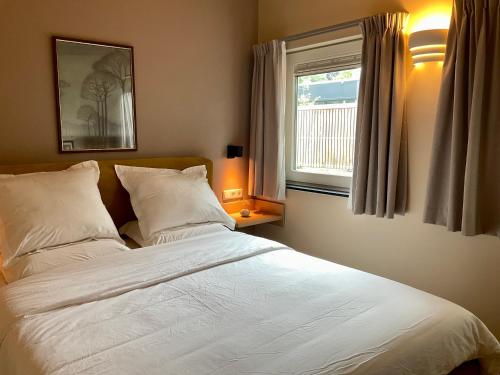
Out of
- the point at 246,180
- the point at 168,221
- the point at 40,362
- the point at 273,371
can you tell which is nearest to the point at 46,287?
the point at 40,362

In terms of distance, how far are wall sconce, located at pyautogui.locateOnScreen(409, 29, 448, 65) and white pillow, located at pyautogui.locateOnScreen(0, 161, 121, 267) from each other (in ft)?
6.66

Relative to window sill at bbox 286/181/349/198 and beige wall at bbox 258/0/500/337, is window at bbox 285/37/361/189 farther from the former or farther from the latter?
beige wall at bbox 258/0/500/337

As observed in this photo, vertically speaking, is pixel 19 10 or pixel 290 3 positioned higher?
pixel 290 3

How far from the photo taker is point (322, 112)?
3.09 meters

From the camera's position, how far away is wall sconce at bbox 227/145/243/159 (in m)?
3.29

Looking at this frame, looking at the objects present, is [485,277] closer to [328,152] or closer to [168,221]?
[328,152]

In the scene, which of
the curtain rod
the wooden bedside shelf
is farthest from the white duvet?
the curtain rod

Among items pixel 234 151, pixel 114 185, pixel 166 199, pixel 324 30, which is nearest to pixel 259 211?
pixel 234 151

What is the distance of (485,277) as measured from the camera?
2.23m

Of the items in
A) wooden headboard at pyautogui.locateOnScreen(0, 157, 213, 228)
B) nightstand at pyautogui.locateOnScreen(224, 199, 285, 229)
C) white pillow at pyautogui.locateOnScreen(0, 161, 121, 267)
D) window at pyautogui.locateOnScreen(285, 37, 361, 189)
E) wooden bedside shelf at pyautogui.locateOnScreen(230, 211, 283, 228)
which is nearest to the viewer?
white pillow at pyautogui.locateOnScreen(0, 161, 121, 267)

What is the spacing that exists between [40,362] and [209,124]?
231 centimetres

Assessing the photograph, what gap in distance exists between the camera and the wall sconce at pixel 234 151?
3.29 m

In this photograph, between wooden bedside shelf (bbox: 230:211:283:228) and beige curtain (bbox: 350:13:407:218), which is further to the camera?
wooden bedside shelf (bbox: 230:211:283:228)

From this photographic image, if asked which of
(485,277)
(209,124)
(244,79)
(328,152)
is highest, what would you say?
(244,79)
